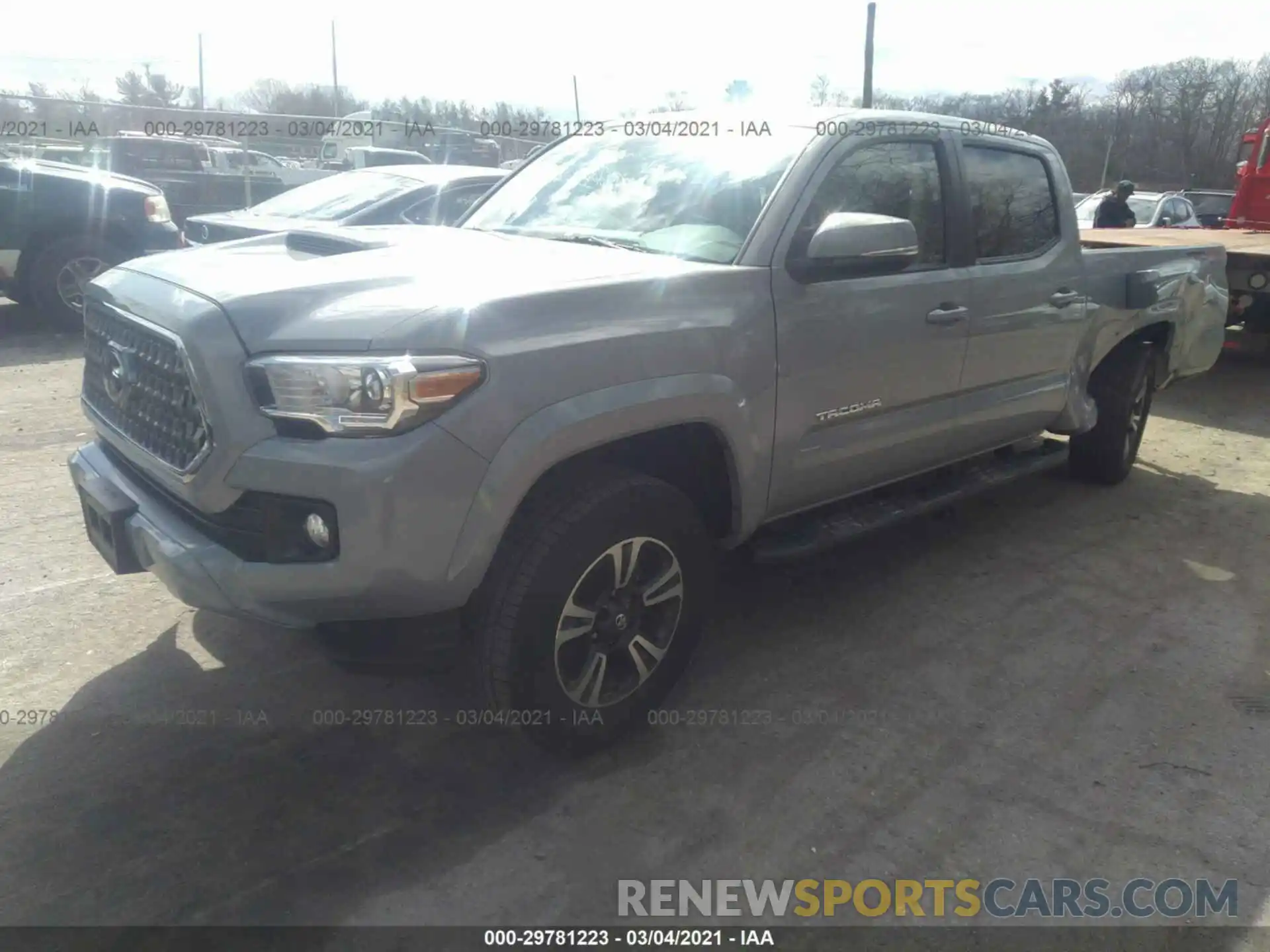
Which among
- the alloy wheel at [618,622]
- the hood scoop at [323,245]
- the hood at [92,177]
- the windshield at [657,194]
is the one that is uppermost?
the hood at [92,177]

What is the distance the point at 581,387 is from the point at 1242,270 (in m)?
8.11

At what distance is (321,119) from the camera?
19.6 metres

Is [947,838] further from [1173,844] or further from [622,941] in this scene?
[622,941]

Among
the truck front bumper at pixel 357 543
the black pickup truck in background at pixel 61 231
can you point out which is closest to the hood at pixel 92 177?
the black pickup truck in background at pixel 61 231

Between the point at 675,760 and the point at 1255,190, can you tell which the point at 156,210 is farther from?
the point at 1255,190

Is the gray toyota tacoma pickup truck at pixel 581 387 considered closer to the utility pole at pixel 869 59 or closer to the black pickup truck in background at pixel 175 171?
the black pickup truck in background at pixel 175 171

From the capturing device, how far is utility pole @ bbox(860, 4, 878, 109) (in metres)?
21.1

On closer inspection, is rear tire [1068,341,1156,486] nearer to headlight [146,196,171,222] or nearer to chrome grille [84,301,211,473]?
chrome grille [84,301,211,473]

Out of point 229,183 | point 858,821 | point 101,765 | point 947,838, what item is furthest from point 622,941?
point 229,183

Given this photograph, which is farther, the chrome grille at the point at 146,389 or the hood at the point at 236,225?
the hood at the point at 236,225

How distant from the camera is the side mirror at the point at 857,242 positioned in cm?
310

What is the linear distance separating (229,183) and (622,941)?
56.9 feet

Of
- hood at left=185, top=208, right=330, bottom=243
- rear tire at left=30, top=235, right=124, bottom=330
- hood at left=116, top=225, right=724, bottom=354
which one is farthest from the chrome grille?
rear tire at left=30, top=235, right=124, bottom=330

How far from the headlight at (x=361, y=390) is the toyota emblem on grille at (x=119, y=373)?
65cm
